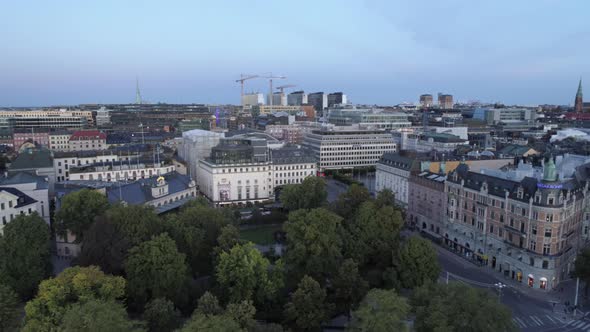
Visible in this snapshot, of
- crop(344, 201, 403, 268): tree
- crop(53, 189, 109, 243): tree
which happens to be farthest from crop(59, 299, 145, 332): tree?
crop(344, 201, 403, 268): tree

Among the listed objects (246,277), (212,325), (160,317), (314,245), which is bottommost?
(160,317)

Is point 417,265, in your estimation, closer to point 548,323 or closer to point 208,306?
point 548,323

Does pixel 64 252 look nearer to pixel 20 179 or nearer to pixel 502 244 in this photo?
pixel 20 179

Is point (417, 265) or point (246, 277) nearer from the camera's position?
point (246, 277)

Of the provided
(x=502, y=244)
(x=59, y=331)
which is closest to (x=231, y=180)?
(x=502, y=244)

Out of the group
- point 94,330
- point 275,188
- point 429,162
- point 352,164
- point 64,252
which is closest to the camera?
point 94,330

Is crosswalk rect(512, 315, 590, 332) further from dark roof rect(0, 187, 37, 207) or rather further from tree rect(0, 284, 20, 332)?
dark roof rect(0, 187, 37, 207)

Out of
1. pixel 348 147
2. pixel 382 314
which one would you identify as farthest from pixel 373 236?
pixel 348 147
